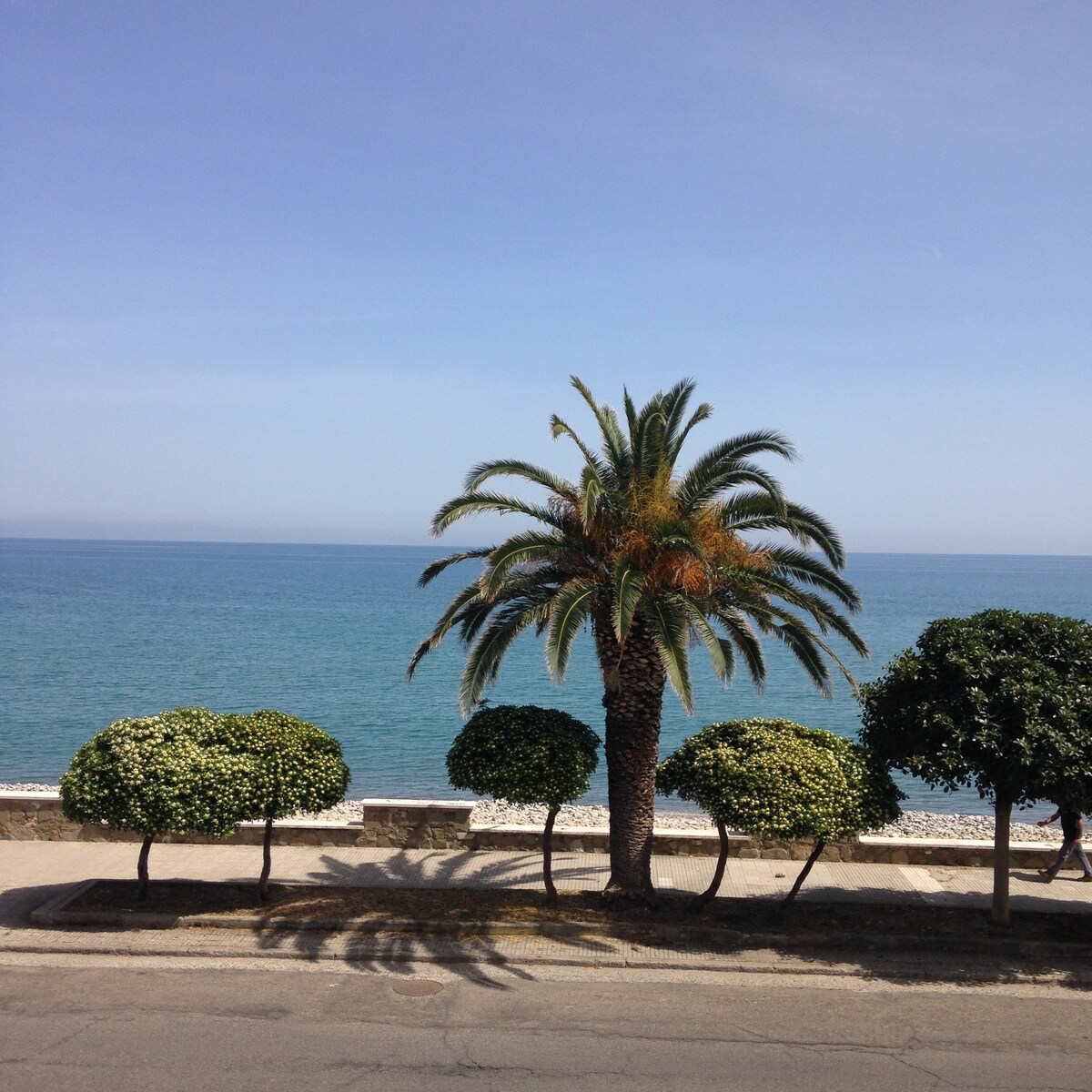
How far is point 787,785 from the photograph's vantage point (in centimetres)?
1427

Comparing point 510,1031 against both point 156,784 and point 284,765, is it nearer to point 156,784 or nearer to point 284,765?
point 284,765

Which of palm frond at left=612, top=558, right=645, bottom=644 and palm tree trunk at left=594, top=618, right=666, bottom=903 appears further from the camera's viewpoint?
palm tree trunk at left=594, top=618, right=666, bottom=903

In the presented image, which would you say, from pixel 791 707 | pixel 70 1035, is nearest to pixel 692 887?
pixel 70 1035

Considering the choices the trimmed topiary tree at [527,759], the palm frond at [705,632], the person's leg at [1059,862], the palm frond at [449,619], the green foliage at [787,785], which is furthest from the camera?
the person's leg at [1059,862]

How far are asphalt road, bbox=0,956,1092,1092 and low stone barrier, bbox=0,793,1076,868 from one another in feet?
16.3

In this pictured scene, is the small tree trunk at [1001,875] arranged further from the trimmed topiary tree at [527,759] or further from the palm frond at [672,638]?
the trimmed topiary tree at [527,759]

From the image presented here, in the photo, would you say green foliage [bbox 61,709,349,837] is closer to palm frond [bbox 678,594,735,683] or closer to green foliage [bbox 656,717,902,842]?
green foliage [bbox 656,717,902,842]

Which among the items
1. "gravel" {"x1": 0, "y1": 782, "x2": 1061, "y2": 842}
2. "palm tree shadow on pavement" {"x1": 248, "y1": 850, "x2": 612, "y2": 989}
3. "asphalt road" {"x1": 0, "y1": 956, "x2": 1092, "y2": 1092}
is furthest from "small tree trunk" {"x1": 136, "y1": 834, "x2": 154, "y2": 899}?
"gravel" {"x1": 0, "y1": 782, "x2": 1061, "y2": 842}

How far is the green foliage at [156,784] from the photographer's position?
47.2 feet

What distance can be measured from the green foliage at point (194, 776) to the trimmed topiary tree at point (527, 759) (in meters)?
1.96

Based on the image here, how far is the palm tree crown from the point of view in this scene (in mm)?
14719

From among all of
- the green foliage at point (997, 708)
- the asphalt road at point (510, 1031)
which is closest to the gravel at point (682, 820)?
the green foliage at point (997, 708)

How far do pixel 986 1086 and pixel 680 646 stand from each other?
5987mm

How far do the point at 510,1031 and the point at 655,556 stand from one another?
6343mm
